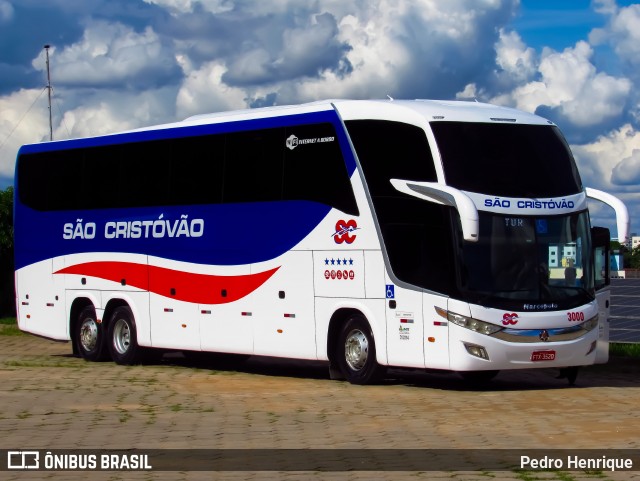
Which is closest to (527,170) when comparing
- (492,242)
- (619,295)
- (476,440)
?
(492,242)

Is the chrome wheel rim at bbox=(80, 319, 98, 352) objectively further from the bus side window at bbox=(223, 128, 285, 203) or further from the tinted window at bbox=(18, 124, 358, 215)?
the bus side window at bbox=(223, 128, 285, 203)

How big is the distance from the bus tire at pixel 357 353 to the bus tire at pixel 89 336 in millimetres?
6802

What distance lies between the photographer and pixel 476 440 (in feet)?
46.0

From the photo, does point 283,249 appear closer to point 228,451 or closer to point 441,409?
point 441,409

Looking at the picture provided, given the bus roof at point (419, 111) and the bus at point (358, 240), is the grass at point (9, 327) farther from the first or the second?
the bus roof at point (419, 111)

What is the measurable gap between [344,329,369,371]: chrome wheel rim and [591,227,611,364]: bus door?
339 centimetres

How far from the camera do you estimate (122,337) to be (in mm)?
26859

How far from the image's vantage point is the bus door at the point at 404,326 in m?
20.3

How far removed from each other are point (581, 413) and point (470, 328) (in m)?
3.30

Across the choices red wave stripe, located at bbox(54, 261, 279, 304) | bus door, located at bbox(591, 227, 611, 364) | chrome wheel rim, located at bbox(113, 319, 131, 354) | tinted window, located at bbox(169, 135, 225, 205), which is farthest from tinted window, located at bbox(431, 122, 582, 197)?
chrome wheel rim, located at bbox(113, 319, 131, 354)

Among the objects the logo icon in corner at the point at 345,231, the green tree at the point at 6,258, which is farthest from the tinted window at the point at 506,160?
the green tree at the point at 6,258

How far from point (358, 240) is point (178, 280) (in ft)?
16.8

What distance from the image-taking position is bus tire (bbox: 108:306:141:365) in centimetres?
2653

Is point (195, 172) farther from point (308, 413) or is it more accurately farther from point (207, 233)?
point (308, 413)
